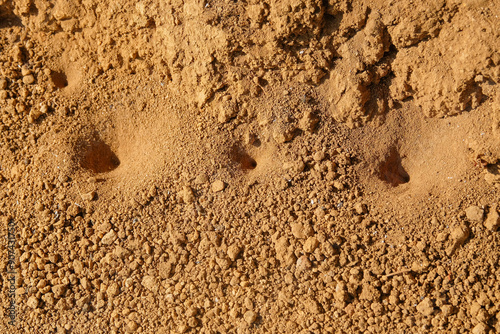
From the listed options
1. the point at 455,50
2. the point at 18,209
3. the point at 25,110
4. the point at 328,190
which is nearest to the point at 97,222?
the point at 18,209

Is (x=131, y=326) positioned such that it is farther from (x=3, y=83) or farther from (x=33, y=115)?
(x=3, y=83)

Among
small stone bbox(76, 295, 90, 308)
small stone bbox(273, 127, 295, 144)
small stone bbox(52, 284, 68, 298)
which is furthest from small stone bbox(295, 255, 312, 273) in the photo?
small stone bbox(52, 284, 68, 298)

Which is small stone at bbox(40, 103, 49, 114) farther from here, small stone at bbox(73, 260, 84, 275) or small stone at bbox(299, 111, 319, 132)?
small stone at bbox(299, 111, 319, 132)

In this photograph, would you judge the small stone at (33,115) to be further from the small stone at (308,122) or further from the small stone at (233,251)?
the small stone at (308,122)

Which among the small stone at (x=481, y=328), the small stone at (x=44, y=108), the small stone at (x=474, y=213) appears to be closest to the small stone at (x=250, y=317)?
the small stone at (x=481, y=328)

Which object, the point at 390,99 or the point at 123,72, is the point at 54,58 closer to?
the point at 123,72

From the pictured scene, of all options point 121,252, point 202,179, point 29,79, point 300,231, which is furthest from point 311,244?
point 29,79
